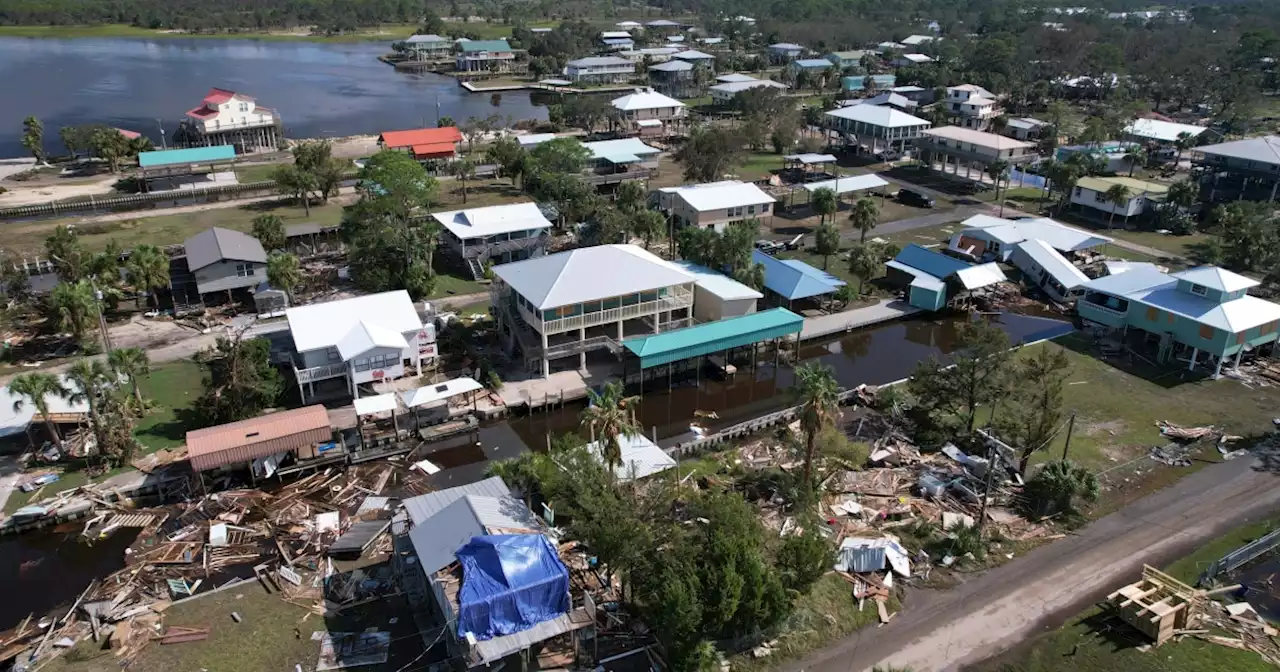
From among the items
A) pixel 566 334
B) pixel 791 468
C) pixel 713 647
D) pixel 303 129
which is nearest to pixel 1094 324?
pixel 791 468

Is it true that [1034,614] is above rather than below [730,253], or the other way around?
below

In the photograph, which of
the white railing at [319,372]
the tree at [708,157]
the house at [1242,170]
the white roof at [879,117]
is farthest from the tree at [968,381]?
the white roof at [879,117]

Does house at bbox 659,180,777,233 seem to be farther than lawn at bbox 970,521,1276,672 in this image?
Yes

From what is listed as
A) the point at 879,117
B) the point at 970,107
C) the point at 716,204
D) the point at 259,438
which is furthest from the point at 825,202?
the point at 970,107

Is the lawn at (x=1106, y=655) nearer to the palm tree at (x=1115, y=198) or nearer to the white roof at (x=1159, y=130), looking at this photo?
the palm tree at (x=1115, y=198)

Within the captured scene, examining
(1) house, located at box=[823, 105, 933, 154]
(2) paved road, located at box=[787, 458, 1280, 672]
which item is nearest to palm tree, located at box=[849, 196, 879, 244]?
(2) paved road, located at box=[787, 458, 1280, 672]

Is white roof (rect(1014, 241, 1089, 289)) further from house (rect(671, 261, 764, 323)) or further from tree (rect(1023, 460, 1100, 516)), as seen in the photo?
tree (rect(1023, 460, 1100, 516))

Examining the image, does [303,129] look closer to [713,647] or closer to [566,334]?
[566,334]
